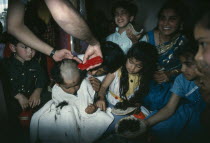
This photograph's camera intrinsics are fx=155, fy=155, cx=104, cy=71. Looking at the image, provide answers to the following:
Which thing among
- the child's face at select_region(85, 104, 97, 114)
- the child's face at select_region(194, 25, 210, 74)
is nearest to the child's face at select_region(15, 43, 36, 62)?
the child's face at select_region(85, 104, 97, 114)

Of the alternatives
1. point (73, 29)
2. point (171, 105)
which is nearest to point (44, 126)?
point (73, 29)

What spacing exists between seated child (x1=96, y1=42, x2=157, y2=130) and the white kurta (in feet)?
0.47

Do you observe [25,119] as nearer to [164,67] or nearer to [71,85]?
[71,85]

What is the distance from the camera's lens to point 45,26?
1.46m

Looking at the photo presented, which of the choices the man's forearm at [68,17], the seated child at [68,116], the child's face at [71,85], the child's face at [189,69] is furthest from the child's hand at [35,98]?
the child's face at [189,69]

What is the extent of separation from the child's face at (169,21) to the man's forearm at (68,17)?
0.85 m

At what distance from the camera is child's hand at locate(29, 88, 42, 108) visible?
1234 millimetres

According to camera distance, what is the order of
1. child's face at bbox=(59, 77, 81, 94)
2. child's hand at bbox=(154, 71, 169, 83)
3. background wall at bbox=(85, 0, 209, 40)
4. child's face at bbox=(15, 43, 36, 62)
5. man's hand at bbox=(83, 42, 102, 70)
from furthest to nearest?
background wall at bbox=(85, 0, 209, 40), child's hand at bbox=(154, 71, 169, 83), child's face at bbox=(15, 43, 36, 62), child's face at bbox=(59, 77, 81, 94), man's hand at bbox=(83, 42, 102, 70)

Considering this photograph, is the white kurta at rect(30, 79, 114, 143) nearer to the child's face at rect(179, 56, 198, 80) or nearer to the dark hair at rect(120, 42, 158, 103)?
the dark hair at rect(120, 42, 158, 103)

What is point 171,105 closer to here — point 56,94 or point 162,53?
point 162,53

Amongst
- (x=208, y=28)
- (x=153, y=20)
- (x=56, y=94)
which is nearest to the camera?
(x=208, y=28)

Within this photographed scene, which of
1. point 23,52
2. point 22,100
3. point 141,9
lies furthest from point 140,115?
point 141,9

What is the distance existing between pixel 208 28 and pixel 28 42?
101 centimetres

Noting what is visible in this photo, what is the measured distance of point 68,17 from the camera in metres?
0.71
